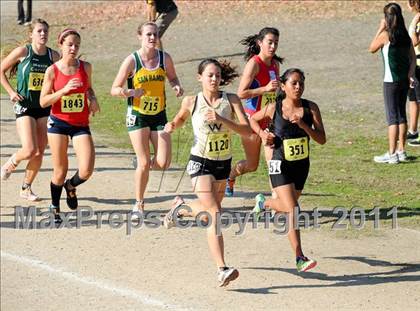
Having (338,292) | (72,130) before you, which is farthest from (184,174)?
(338,292)

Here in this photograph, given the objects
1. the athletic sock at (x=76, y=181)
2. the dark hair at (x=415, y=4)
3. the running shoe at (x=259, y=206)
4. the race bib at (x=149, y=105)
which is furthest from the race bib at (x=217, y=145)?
the dark hair at (x=415, y=4)

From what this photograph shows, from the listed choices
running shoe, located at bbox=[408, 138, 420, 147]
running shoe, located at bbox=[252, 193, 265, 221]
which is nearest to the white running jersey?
running shoe, located at bbox=[252, 193, 265, 221]

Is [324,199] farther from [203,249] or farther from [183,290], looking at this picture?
[183,290]

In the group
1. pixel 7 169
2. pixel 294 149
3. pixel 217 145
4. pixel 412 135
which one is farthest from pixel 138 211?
pixel 412 135

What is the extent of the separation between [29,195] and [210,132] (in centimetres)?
384

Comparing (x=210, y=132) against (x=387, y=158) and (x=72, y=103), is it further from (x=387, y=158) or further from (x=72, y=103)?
(x=387, y=158)

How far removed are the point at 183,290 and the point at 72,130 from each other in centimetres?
286

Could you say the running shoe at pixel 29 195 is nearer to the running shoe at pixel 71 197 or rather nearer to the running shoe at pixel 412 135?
the running shoe at pixel 71 197

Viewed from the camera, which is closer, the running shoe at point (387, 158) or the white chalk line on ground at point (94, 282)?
the white chalk line on ground at point (94, 282)

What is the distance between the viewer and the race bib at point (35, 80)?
1287 cm

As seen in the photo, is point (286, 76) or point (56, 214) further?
point (56, 214)
